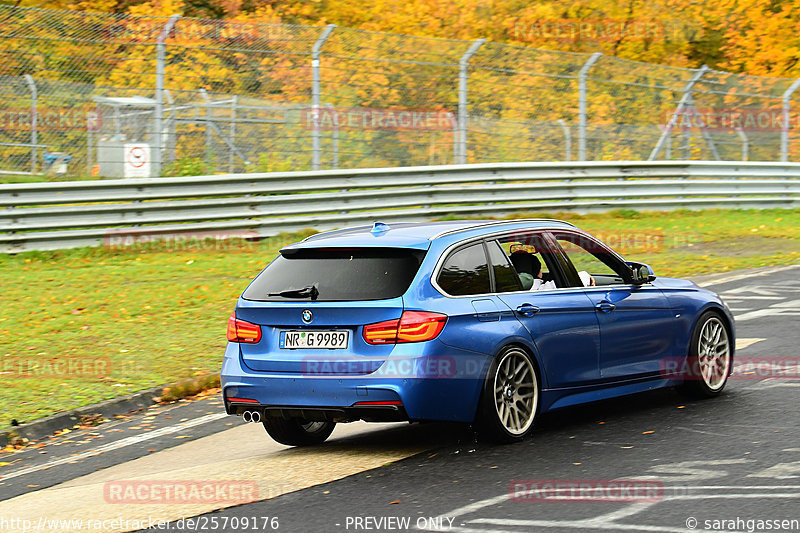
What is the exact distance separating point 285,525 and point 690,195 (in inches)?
788

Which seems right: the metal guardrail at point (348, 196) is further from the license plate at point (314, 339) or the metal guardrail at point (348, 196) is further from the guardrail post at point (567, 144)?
the license plate at point (314, 339)

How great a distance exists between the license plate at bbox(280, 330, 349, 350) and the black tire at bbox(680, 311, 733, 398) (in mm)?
3113

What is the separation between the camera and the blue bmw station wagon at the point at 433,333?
6980mm

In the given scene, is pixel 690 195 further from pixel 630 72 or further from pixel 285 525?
pixel 285 525

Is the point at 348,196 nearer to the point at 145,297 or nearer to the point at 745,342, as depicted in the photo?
the point at 145,297

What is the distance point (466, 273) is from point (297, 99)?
40.8ft

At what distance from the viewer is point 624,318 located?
8.35 meters

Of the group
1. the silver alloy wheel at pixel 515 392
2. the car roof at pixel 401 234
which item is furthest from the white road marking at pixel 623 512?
the car roof at pixel 401 234

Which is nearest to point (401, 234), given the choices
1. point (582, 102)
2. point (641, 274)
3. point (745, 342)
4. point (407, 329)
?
point (407, 329)

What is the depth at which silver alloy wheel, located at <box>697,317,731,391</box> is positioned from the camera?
8.91 m

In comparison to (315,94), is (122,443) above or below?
below

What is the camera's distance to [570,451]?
7227mm

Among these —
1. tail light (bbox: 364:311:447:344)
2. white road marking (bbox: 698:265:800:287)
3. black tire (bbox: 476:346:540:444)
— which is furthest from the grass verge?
black tire (bbox: 476:346:540:444)

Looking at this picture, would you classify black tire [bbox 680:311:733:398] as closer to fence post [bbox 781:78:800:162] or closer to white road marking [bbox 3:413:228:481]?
white road marking [bbox 3:413:228:481]
